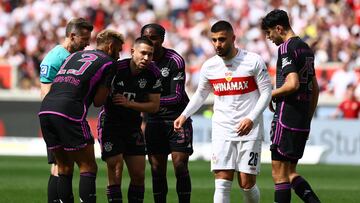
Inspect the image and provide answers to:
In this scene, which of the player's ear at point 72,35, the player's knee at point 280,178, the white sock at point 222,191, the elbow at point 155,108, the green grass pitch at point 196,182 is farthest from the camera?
the green grass pitch at point 196,182

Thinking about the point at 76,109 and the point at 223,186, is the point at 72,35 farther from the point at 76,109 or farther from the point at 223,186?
the point at 223,186

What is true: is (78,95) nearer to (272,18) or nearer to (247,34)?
(272,18)

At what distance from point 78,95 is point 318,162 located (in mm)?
13687

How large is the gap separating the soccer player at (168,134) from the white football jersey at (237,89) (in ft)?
4.89

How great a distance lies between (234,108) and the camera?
10562 millimetres

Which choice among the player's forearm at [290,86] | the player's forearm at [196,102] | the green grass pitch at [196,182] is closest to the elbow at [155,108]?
the player's forearm at [196,102]

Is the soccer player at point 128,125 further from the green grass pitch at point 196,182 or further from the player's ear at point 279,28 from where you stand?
the green grass pitch at point 196,182

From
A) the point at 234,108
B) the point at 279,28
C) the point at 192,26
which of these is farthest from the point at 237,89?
the point at 192,26

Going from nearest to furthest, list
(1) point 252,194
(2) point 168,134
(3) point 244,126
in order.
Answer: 1. (3) point 244,126
2. (1) point 252,194
3. (2) point 168,134

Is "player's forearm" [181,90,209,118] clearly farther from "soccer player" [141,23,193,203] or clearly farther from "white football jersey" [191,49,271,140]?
"soccer player" [141,23,193,203]

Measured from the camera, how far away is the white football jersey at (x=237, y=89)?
34.5 ft

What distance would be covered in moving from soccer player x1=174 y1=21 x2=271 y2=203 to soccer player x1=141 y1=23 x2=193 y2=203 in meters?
1.46

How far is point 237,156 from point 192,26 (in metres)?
18.1

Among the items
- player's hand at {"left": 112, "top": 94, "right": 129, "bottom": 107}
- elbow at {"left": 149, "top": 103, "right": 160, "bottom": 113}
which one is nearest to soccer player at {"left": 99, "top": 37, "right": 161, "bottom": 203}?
elbow at {"left": 149, "top": 103, "right": 160, "bottom": 113}
